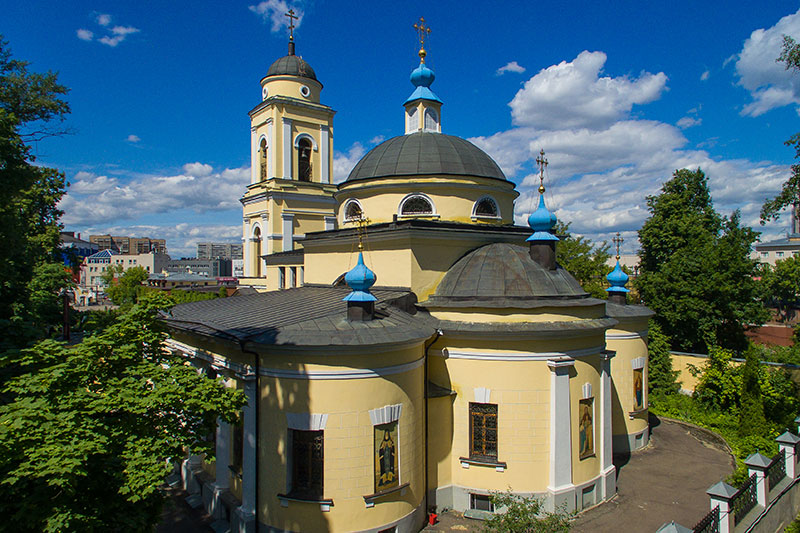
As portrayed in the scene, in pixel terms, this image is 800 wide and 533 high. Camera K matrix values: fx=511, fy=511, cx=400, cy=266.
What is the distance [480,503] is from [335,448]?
438 centimetres

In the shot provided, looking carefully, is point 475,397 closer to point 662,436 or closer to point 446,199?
point 446,199

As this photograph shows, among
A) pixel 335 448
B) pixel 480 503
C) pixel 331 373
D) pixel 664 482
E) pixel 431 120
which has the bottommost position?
pixel 664 482

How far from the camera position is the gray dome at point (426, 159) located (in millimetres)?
15992

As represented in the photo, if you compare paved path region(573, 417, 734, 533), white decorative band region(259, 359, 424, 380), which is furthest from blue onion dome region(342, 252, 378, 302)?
paved path region(573, 417, 734, 533)

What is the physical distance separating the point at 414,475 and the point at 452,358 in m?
2.90

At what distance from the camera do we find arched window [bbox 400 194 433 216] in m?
15.8

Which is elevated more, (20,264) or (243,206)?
(243,206)

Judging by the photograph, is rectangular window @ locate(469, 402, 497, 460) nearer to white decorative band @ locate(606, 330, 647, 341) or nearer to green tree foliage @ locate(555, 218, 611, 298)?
white decorative band @ locate(606, 330, 647, 341)

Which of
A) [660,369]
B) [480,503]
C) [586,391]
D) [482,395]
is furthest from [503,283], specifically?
[660,369]

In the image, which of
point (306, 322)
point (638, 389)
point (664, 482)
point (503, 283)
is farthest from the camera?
point (638, 389)

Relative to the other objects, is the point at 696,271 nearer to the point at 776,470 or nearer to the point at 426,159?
the point at 776,470

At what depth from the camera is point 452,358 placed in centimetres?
1258

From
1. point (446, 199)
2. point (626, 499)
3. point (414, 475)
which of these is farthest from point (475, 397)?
point (446, 199)

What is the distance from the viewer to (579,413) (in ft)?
40.8
